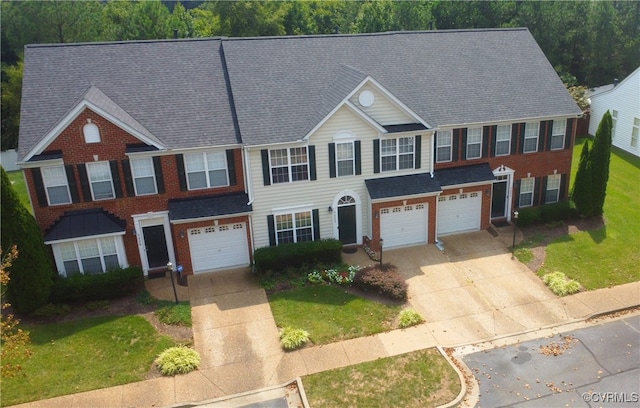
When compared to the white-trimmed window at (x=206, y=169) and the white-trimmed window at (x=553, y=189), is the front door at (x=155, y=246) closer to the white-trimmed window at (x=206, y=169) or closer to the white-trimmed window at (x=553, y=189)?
the white-trimmed window at (x=206, y=169)

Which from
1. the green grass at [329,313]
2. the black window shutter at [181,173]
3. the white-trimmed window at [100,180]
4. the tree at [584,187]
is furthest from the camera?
the tree at [584,187]

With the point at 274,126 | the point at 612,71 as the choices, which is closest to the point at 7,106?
the point at 274,126

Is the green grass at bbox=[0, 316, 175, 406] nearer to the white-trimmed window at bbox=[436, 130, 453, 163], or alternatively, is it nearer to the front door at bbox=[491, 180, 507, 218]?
the white-trimmed window at bbox=[436, 130, 453, 163]

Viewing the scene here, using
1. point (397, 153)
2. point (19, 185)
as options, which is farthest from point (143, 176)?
point (19, 185)

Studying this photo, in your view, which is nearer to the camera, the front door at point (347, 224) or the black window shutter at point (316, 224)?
the black window shutter at point (316, 224)

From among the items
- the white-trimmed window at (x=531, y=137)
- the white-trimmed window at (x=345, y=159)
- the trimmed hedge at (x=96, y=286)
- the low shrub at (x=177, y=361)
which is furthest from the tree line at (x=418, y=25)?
the low shrub at (x=177, y=361)
